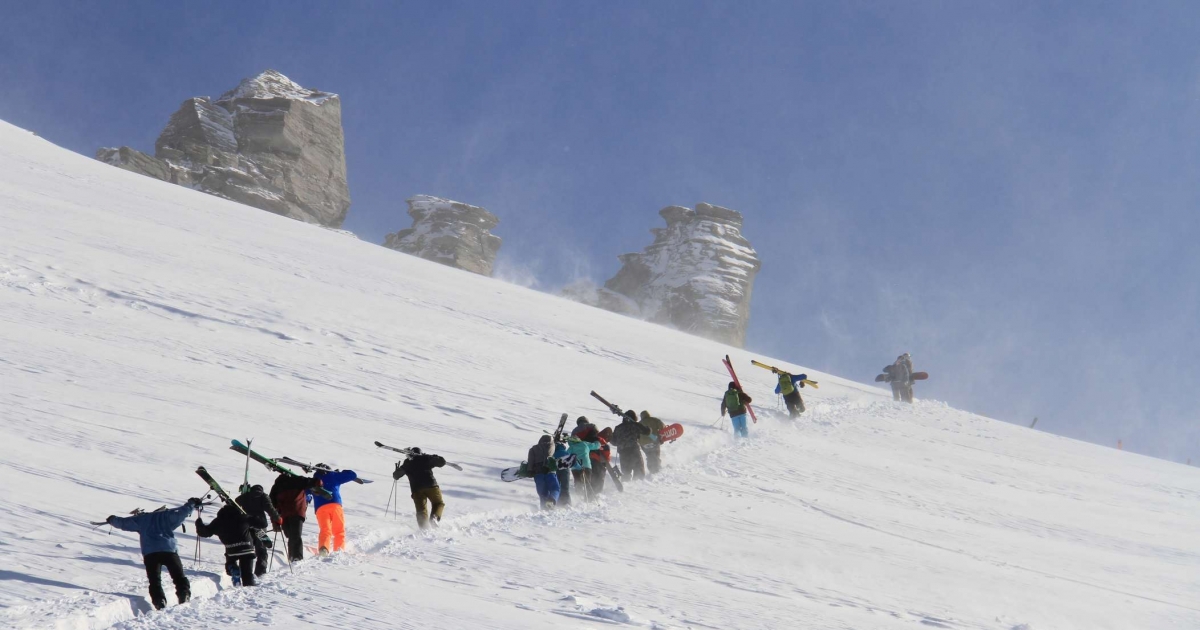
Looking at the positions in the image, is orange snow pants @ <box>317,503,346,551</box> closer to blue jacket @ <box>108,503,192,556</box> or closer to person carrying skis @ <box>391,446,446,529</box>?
person carrying skis @ <box>391,446,446,529</box>

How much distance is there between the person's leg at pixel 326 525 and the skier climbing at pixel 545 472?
321 centimetres

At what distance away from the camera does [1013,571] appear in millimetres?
10062

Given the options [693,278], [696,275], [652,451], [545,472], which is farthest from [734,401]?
[696,275]

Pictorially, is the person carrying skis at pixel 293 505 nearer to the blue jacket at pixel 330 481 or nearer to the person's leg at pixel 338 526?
the blue jacket at pixel 330 481

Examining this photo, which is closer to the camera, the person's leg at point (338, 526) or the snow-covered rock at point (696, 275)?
the person's leg at point (338, 526)

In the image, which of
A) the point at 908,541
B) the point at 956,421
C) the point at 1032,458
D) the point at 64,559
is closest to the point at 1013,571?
the point at 908,541

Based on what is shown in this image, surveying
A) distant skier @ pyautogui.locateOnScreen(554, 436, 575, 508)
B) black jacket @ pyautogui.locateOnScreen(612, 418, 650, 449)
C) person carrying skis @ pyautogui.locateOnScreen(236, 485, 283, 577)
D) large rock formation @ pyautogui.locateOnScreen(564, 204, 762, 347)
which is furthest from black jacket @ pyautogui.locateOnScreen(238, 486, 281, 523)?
large rock formation @ pyautogui.locateOnScreen(564, 204, 762, 347)

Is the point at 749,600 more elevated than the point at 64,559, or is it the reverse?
the point at 749,600

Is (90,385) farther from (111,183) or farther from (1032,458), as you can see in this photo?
(111,183)

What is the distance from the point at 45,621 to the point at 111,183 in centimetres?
3572

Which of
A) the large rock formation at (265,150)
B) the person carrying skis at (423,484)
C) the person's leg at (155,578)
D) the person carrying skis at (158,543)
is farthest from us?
the large rock formation at (265,150)

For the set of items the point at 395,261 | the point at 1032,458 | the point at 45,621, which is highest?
the point at 395,261

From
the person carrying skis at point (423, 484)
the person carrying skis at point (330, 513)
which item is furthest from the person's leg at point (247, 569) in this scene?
the person carrying skis at point (423, 484)

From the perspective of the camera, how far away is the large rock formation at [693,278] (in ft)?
355
